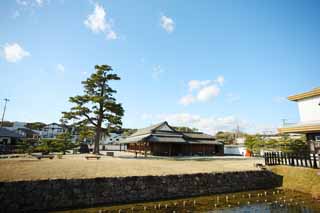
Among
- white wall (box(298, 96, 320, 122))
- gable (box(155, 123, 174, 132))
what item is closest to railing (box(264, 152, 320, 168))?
white wall (box(298, 96, 320, 122))

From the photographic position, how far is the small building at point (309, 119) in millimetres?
13312

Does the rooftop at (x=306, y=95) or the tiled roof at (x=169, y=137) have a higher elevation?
the rooftop at (x=306, y=95)

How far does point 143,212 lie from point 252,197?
5627 mm

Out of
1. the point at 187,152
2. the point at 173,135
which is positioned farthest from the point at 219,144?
the point at 173,135

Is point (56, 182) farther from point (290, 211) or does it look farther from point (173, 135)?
point (173, 135)

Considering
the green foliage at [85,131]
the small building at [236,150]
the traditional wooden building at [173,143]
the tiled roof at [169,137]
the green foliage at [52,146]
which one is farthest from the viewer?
the small building at [236,150]

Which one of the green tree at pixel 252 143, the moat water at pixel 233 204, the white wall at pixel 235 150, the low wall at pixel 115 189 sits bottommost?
the moat water at pixel 233 204

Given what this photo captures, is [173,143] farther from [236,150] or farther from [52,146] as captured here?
[52,146]

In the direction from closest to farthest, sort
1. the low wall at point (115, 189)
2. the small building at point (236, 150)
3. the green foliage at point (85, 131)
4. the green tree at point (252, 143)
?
the low wall at point (115, 189), the green foliage at point (85, 131), the green tree at point (252, 143), the small building at point (236, 150)

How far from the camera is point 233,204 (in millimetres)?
7625

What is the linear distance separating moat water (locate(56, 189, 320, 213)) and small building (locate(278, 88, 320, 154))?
6539mm

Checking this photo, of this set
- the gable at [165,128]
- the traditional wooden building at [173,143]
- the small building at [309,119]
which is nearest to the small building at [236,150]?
the traditional wooden building at [173,143]

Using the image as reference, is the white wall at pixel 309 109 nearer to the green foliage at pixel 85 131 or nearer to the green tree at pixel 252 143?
the green tree at pixel 252 143

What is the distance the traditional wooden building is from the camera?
24798 mm
